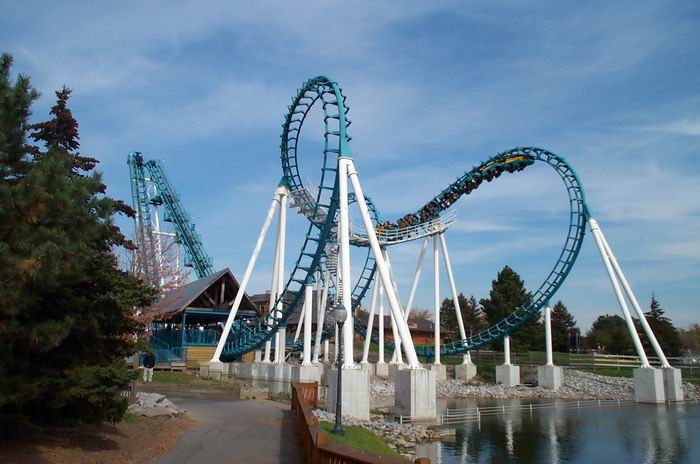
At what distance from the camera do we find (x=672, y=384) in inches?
1191

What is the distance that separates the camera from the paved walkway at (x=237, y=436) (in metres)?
11.1

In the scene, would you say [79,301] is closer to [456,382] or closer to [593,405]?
[593,405]

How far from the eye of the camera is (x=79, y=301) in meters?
9.89

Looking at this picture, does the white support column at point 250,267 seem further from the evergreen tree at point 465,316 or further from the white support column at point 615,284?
the evergreen tree at point 465,316

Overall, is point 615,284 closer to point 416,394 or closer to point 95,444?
point 416,394

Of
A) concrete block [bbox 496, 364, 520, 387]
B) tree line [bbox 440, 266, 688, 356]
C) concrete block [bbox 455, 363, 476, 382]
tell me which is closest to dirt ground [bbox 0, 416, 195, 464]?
concrete block [bbox 496, 364, 520, 387]

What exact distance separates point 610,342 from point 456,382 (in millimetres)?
33602

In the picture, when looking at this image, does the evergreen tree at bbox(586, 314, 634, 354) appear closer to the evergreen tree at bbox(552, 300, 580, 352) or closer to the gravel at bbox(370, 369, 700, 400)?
the evergreen tree at bbox(552, 300, 580, 352)

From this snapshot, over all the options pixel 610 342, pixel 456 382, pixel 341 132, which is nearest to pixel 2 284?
pixel 341 132

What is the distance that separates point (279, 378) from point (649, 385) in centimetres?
1964

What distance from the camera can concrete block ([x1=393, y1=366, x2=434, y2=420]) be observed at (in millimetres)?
19656

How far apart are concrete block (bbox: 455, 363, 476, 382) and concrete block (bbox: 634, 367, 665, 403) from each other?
456 inches

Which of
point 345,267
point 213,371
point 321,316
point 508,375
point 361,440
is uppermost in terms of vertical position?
point 345,267

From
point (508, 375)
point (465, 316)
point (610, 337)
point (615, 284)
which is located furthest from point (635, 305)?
point (465, 316)
